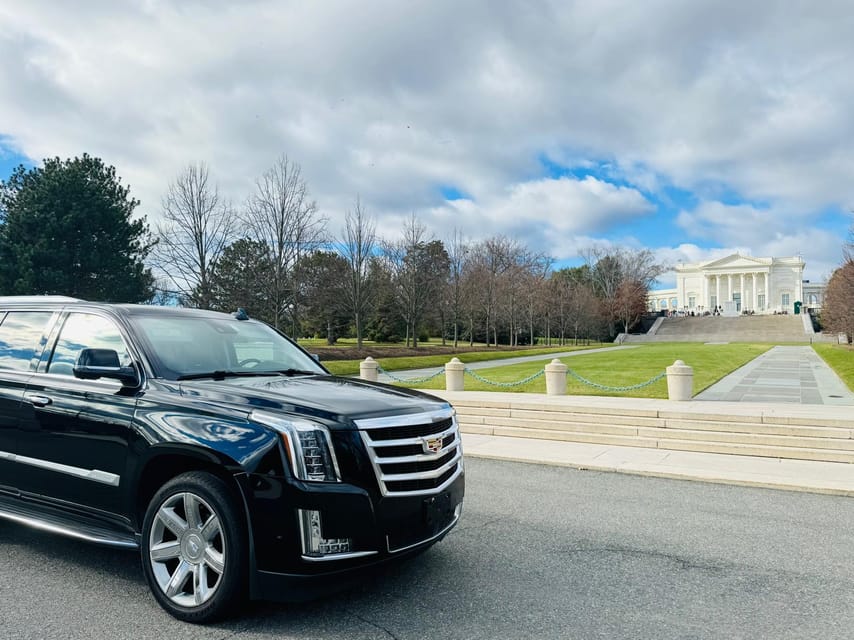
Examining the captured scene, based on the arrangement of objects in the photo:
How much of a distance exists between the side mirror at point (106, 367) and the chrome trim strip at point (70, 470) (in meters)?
0.59

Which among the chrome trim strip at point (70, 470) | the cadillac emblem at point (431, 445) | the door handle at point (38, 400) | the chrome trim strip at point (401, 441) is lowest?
the chrome trim strip at point (70, 470)

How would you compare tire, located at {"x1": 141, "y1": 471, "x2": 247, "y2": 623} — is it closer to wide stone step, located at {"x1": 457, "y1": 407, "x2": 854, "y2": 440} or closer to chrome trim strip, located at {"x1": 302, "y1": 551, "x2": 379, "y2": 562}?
chrome trim strip, located at {"x1": 302, "y1": 551, "x2": 379, "y2": 562}

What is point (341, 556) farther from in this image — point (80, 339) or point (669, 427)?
point (669, 427)

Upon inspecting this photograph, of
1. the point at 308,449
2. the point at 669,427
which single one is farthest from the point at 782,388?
the point at 308,449

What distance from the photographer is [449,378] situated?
1638cm

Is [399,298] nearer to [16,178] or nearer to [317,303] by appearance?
[317,303]

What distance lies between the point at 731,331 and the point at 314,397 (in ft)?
289

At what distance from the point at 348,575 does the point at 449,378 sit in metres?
13.1

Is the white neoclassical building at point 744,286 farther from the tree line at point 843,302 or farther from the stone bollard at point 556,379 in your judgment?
the stone bollard at point 556,379

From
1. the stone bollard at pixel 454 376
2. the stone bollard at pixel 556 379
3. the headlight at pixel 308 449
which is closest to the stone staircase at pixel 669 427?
the stone bollard at pixel 556 379

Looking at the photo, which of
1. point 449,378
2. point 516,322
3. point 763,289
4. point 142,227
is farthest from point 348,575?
point 763,289

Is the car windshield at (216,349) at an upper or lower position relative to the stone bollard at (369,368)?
upper

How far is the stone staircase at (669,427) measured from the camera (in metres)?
9.10

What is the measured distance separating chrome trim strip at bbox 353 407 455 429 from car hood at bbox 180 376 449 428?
1.3 inches
